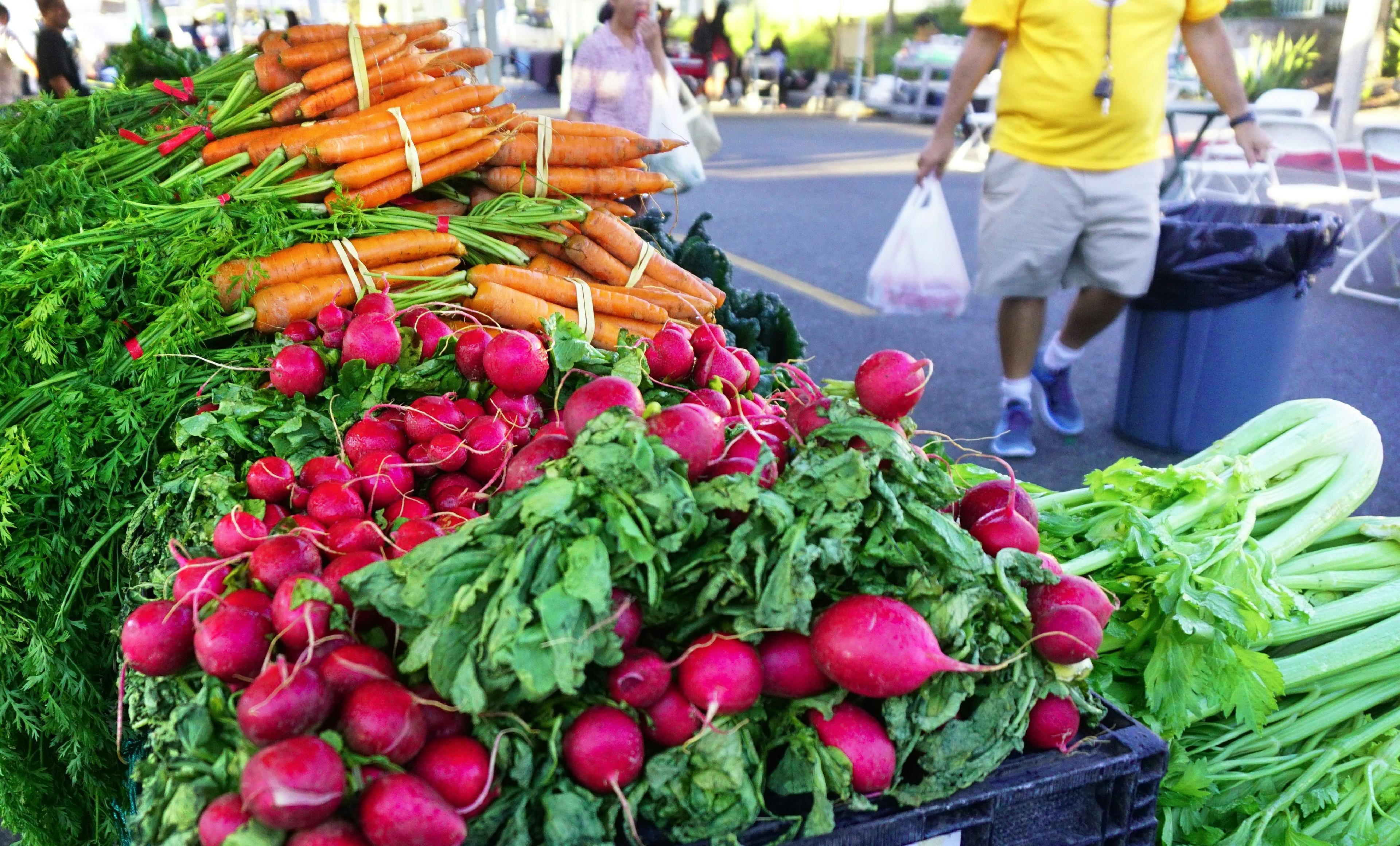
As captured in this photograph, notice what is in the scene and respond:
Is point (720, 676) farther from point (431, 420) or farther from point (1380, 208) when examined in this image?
point (1380, 208)

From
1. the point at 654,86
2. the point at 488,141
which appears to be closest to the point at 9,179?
the point at 488,141

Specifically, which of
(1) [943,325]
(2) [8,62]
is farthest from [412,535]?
(2) [8,62]

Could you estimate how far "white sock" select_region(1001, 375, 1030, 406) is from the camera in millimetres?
4164

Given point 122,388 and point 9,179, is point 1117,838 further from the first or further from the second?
point 9,179

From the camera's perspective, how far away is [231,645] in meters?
1.22

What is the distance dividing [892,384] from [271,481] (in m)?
1.03

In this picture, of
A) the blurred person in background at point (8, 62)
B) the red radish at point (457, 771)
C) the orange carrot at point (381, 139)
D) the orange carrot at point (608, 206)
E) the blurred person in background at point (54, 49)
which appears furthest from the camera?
the blurred person in background at point (8, 62)

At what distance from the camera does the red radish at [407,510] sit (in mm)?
1552

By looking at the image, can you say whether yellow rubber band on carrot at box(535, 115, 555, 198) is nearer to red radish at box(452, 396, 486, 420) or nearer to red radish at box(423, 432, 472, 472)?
red radish at box(452, 396, 486, 420)

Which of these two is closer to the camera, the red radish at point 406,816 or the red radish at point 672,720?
the red radish at point 406,816

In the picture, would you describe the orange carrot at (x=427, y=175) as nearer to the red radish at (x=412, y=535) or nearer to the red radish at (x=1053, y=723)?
the red radish at (x=412, y=535)

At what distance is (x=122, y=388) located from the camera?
205 cm

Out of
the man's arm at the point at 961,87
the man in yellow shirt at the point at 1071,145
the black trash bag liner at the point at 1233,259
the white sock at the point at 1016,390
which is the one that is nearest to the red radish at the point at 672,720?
the man in yellow shirt at the point at 1071,145

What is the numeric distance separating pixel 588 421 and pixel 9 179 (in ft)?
8.12
